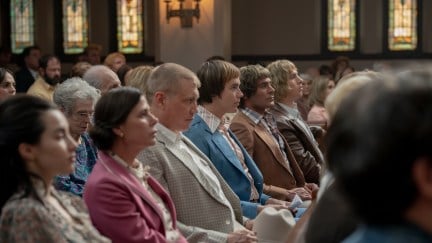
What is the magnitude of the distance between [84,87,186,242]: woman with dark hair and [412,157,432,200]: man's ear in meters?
1.97

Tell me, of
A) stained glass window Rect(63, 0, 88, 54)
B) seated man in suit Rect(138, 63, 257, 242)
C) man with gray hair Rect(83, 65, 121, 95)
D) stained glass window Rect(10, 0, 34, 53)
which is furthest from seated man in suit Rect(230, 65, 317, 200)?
stained glass window Rect(10, 0, 34, 53)

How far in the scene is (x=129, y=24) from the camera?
51.2ft

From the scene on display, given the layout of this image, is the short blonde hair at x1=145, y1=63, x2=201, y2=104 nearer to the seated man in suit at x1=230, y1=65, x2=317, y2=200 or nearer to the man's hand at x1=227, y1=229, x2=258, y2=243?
the man's hand at x1=227, y1=229, x2=258, y2=243

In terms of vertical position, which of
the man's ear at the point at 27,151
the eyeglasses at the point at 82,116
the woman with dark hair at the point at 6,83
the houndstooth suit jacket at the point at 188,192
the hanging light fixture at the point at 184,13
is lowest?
the houndstooth suit jacket at the point at 188,192

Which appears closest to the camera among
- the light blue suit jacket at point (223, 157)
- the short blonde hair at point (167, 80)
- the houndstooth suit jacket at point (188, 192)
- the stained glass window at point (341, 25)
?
the houndstooth suit jacket at point (188, 192)

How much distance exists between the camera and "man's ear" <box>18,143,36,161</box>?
9.04ft

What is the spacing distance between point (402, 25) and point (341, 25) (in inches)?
36.2

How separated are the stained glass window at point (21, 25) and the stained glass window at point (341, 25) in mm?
4708

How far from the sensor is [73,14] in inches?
622

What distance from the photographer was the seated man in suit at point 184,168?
392 centimetres

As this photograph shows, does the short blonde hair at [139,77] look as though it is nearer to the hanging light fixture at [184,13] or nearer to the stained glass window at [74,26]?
the hanging light fixture at [184,13]

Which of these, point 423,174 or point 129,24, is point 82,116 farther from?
point 129,24

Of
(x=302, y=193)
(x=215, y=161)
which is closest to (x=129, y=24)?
(x=302, y=193)

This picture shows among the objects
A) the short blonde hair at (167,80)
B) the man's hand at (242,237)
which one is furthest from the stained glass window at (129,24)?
the man's hand at (242,237)
